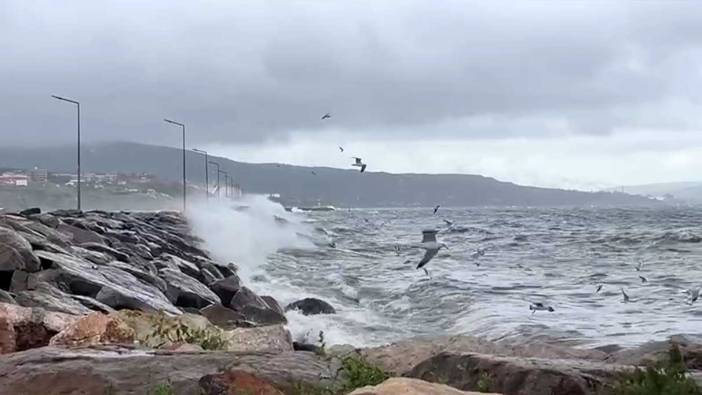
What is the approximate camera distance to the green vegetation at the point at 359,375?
6.65 m

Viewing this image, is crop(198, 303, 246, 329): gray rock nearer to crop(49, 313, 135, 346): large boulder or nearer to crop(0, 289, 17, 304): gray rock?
crop(0, 289, 17, 304): gray rock

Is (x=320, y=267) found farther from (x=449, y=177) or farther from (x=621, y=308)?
(x=449, y=177)

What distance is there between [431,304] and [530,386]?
46.5 feet

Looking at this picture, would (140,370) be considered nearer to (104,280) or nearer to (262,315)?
(104,280)

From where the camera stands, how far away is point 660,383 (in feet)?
18.0

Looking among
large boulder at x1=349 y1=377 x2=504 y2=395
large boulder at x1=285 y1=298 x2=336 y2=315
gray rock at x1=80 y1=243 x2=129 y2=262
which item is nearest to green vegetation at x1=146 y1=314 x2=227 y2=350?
large boulder at x1=349 y1=377 x2=504 y2=395

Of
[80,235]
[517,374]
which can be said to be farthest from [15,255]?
[80,235]

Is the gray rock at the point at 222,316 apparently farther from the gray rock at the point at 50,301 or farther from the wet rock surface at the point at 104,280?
the gray rock at the point at 50,301

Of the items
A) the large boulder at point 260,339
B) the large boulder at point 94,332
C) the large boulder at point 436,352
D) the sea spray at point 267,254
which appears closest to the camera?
the large boulder at point 94,332

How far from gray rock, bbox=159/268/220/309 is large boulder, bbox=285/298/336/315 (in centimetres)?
184

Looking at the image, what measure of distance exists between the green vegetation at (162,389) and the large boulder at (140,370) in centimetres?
1

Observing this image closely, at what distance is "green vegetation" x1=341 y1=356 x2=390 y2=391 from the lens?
665cm

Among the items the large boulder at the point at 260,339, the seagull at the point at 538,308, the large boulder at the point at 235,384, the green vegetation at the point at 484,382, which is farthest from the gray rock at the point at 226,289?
the large boulder at the point at 235,384

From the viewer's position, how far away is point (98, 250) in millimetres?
21125
